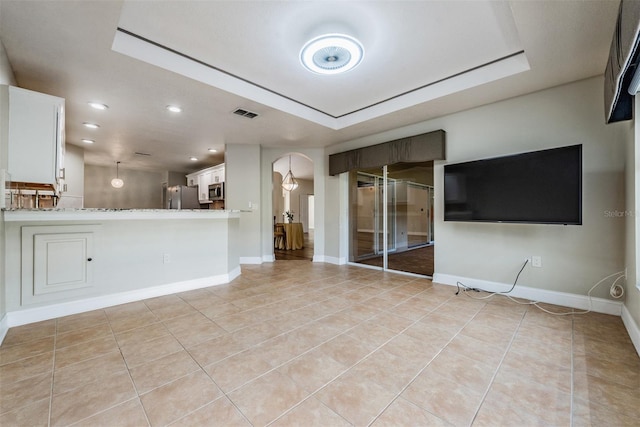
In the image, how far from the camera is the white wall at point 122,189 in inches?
319

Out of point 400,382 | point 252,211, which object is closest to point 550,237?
point 400,382

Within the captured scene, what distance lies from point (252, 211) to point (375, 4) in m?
4.22

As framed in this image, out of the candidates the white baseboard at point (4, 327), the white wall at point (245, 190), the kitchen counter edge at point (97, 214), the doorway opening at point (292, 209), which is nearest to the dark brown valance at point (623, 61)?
the kitchen counter edge at point (97, 214)

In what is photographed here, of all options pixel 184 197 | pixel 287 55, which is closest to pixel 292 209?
pixel 184 197

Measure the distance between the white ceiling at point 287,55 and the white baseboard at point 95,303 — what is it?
7.69 feet

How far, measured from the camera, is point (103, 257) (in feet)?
9.54

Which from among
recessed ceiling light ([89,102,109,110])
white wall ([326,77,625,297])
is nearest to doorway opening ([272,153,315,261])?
white wall ([326,77,625,297])

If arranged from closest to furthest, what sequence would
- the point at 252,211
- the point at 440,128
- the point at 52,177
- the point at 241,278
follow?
the point at 52,177 < the point at 440,128 < the point at 241,278 < the point at 252,211

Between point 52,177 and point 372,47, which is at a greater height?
point 372,47

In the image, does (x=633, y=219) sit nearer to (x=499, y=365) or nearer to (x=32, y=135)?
(x=499, y=365)

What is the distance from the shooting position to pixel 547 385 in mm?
1596

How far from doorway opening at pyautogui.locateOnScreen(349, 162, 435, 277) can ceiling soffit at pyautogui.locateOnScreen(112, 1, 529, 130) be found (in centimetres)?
178

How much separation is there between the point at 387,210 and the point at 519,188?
7.48 feet

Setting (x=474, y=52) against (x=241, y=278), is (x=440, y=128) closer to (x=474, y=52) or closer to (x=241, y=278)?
(x=474, y=52)
